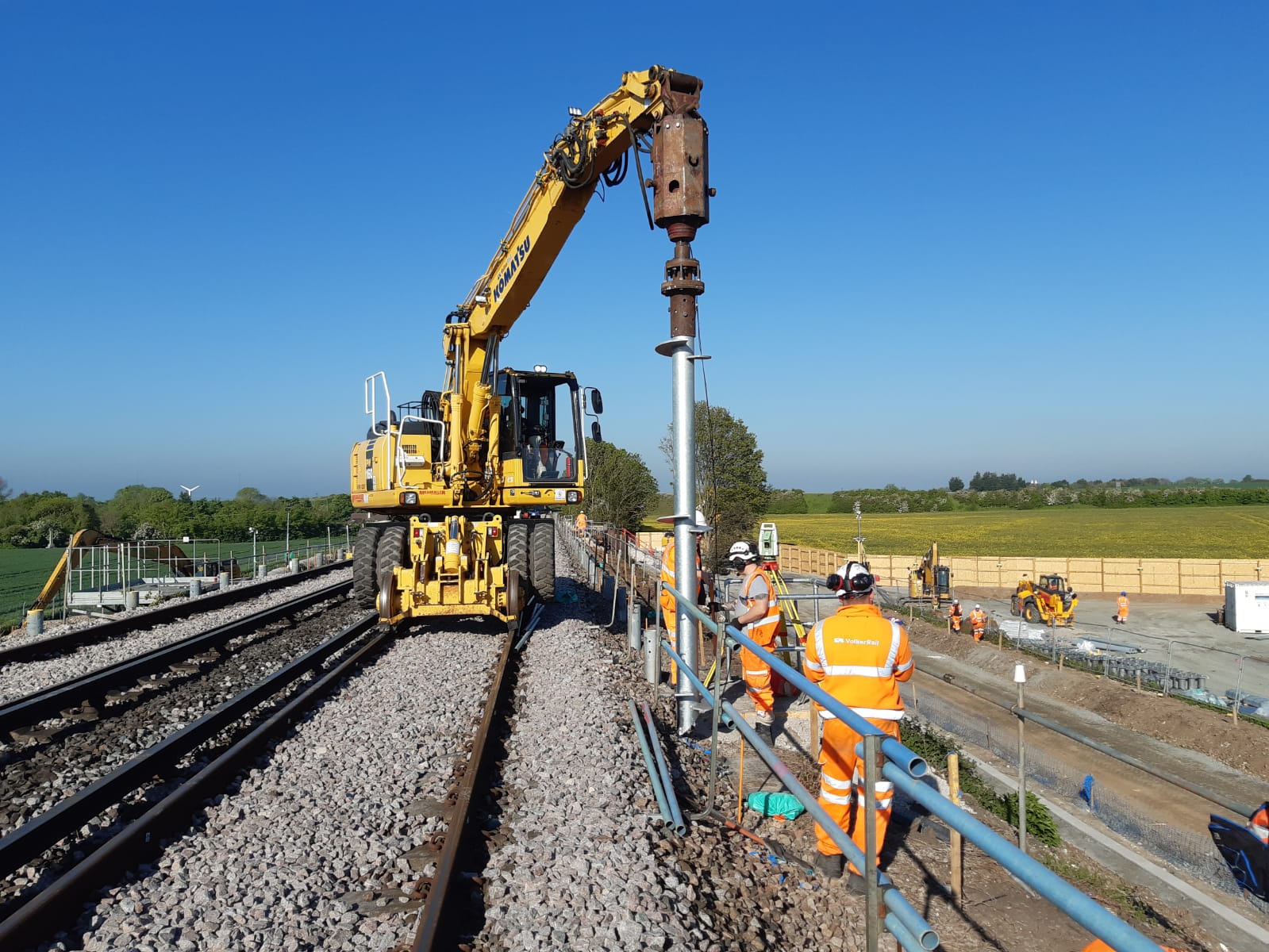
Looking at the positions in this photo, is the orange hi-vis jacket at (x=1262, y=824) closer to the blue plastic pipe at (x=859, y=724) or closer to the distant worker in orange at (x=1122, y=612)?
the blue plastic pipe at (x=859, y=724)

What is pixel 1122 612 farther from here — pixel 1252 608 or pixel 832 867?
pixel 832 867

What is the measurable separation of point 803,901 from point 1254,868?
84.7 inches

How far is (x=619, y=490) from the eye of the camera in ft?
191

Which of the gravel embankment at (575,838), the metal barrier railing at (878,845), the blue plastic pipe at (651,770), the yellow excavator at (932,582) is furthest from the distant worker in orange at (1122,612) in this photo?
the metal barrier railing at (878,845)

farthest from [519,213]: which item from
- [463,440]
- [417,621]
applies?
[417,621]

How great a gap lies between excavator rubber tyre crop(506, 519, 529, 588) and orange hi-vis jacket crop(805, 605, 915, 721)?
7956 mm

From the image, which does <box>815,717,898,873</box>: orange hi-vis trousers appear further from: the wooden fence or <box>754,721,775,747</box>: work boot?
the wooden fence

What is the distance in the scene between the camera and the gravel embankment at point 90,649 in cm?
944

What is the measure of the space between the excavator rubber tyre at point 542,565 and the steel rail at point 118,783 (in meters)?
3.84

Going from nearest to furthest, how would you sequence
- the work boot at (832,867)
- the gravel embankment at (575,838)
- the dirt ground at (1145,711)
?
the gravel embankment at (575,838) → the work boot at (832,867) → the dirt ground at (1145,711)

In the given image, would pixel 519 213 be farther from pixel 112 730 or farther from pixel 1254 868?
pixel 1254 868

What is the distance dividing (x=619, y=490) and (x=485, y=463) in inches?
1801

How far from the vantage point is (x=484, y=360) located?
12.6 m

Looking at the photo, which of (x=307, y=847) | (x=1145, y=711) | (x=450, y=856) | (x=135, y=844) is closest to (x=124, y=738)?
(x=135, y=844)
